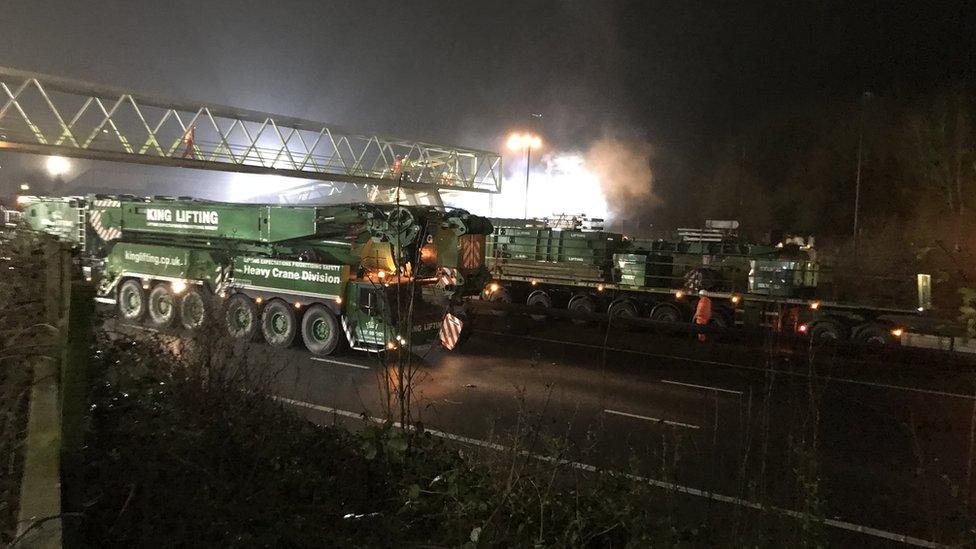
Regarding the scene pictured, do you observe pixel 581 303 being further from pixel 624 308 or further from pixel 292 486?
pixel 292 486

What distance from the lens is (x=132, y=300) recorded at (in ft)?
51.4

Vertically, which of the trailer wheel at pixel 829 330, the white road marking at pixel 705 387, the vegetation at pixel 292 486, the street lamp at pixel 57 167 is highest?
the street lamp at pixel 57 167

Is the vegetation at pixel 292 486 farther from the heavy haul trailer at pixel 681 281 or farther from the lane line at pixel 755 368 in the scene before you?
the heavy haul trailer at pixel 681 281

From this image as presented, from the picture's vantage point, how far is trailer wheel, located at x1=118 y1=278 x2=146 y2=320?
1545 cm

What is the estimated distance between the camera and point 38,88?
19375mm

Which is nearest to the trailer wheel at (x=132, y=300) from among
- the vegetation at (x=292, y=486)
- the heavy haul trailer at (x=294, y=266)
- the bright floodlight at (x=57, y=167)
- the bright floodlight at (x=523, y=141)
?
the heavy haul trailer at (x=294, y=266)

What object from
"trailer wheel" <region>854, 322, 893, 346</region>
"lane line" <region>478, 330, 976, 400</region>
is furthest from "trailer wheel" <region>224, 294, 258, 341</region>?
"trailer wheel" <region>854, 322, 893, 346</region>

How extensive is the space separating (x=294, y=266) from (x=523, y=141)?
17.0 m

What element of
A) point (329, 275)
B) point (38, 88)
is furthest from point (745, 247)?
point (38, 88)

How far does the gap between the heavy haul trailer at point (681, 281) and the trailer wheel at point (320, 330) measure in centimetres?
602

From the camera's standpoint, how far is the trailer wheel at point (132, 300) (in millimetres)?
15448

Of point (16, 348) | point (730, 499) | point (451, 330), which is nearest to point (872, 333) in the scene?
point (451, 330)

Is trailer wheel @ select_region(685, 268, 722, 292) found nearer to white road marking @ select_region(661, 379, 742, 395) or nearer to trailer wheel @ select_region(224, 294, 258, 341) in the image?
white road marking @ select_region(661, 379, 742, 395)

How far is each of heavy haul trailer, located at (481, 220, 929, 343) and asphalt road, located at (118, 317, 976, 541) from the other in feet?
5.93
